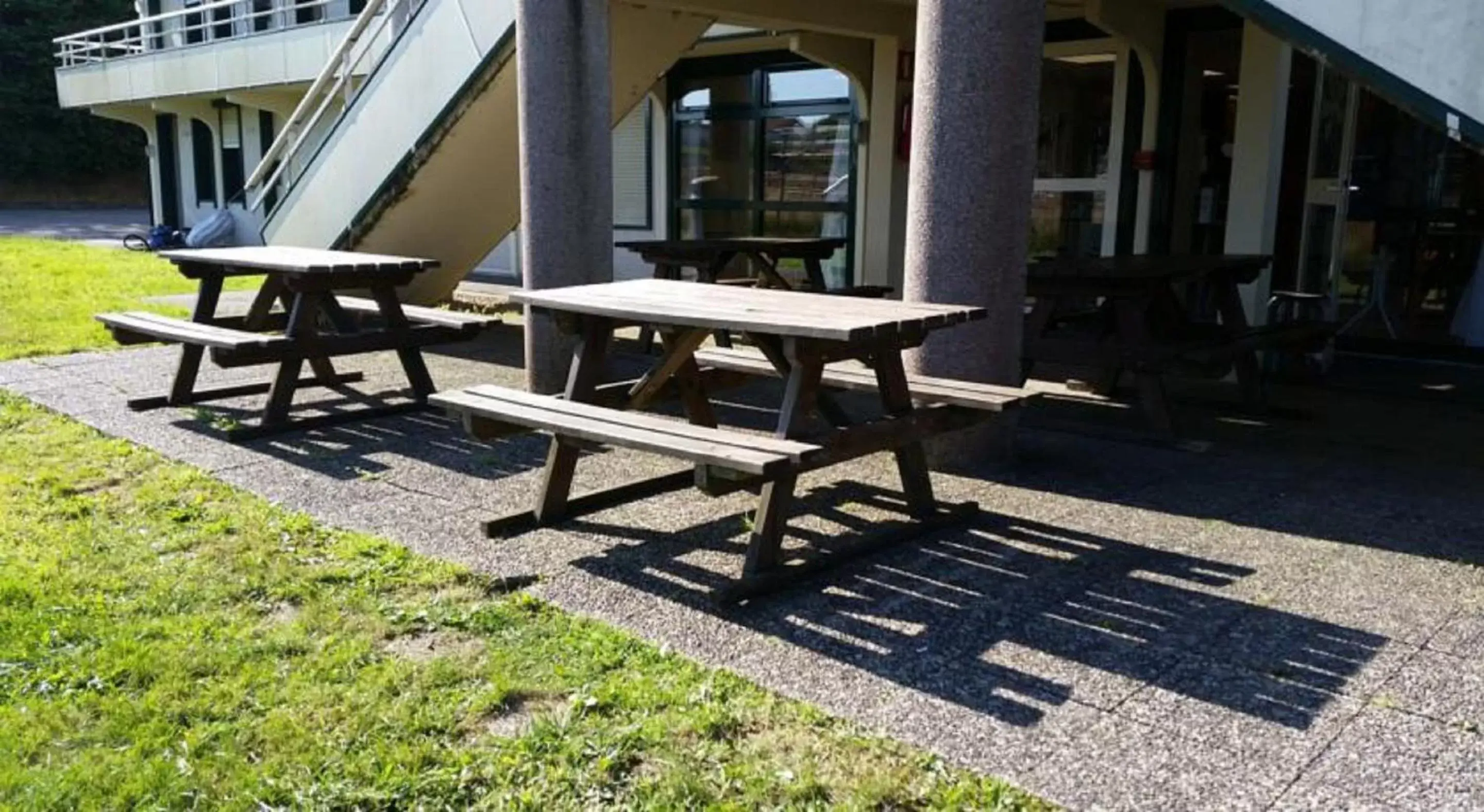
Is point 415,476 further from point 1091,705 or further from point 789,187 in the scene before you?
point 789,187

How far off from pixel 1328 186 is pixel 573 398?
6.57 metres

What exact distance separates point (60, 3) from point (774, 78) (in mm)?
42079

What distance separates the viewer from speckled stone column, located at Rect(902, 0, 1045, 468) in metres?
5.43

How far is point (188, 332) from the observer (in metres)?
6.94

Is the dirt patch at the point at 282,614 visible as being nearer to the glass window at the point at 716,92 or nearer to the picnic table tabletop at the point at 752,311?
the picnic table tabletop at the point at 752,311

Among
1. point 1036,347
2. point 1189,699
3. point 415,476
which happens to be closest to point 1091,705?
point 1189,699

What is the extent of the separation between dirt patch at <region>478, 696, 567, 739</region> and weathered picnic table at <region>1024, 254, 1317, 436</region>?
4227 mm

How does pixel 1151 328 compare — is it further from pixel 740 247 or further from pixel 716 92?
pixel 716 92

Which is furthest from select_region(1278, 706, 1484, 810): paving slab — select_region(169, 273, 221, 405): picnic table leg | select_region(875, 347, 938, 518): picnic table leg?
select_region(169, 273, 221, 405): picnic table leg

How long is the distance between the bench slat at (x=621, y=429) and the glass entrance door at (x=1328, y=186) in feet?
21.1

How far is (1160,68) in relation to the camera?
30.4 ft

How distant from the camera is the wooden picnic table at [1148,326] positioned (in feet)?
21.4

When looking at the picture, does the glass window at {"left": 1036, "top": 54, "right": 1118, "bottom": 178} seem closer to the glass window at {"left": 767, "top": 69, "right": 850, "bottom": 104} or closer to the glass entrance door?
the glass entrance door

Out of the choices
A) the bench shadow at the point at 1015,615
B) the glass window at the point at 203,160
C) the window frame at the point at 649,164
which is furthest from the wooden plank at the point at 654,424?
the glass window at the point at 203,160
